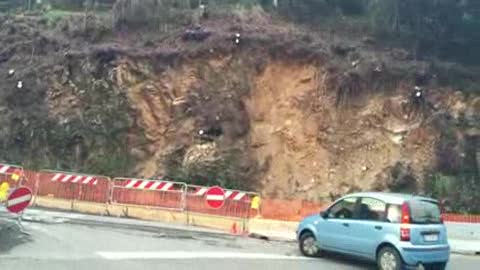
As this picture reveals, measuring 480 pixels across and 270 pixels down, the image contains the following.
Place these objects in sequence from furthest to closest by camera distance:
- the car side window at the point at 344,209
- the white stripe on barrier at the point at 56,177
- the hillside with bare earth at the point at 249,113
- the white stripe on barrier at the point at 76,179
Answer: the hillside with bare earth at the point at 249,113 → the white stripe on barrier at the point at 56,177 → the white stripe on barrier at the point at 76,179 → the car side window at the point at 344,209

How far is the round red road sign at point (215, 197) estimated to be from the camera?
18.0 meters

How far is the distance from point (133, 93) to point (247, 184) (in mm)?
6605

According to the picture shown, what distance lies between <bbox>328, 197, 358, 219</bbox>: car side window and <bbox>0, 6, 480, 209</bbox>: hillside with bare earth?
34.6ft

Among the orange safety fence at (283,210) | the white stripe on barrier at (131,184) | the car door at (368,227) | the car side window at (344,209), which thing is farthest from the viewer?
the orange safety fence at (283,210)

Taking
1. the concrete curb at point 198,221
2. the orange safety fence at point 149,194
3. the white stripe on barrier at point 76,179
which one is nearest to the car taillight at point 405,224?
the concrete curb at point 198,221

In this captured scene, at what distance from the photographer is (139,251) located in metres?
12.6

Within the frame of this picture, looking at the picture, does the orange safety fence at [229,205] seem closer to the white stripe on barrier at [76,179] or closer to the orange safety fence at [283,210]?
the orange safety fence at [283,210]

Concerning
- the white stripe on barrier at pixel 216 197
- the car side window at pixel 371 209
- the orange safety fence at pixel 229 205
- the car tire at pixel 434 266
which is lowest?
the orange safety fence at pixel 229 205

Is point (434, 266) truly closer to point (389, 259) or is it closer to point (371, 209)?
point (389, 259)

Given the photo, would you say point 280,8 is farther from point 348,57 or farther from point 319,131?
point 319,131

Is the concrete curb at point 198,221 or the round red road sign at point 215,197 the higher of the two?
the round red road sign at point 215,197

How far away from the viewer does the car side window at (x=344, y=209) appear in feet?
43.1

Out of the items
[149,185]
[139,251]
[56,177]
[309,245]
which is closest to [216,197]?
[149,185]

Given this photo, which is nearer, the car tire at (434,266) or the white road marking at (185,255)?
the white road marking at (185,255)
